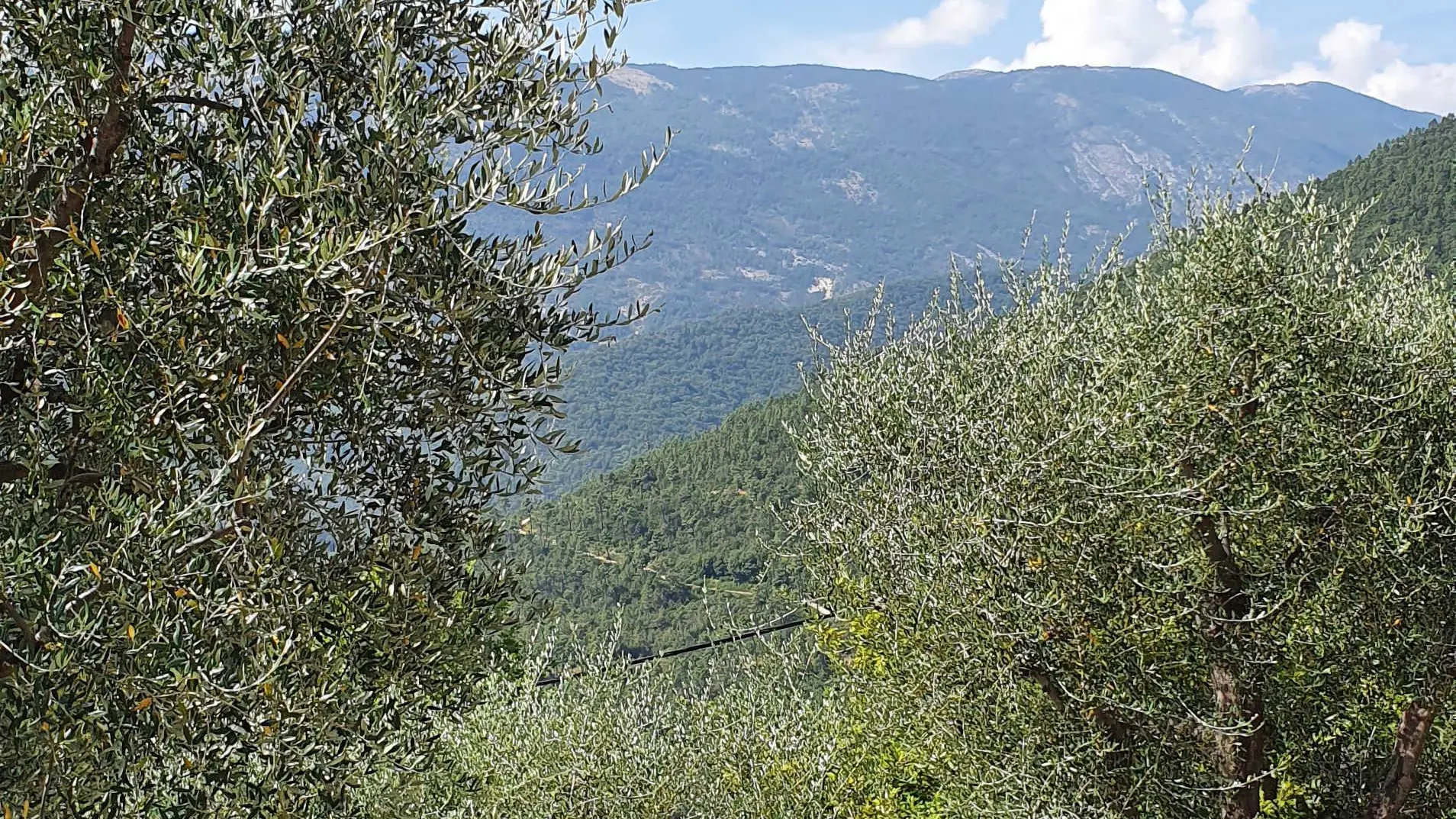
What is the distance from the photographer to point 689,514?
66.4m

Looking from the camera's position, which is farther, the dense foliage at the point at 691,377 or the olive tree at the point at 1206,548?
the dense foliage at the point at 691,377

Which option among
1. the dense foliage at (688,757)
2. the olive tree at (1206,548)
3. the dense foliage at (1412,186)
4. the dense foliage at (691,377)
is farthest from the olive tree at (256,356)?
the dense foliage at (691,377)

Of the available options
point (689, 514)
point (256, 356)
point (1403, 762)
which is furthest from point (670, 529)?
point (256, 356)

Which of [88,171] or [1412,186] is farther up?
[1412,186]

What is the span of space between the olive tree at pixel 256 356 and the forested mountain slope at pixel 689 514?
38242mm

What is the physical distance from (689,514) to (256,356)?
6337 centimetres

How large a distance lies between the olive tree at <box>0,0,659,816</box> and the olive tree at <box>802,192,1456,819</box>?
4.78 metres

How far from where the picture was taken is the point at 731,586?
151 feet

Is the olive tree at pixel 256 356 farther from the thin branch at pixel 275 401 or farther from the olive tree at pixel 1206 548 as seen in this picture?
the olive tree at pixel 1206 548

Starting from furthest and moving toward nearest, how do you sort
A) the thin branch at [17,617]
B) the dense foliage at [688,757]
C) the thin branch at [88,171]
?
the dense foliage at [688,757]
the thin branch at [88,171]
the thin branch at [17,617]

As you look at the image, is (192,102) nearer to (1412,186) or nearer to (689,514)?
(1412,186)

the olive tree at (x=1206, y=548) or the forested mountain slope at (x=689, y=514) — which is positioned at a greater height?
the olive tree at (x=1206, y=548)

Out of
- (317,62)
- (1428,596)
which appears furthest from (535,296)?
(1428,596)

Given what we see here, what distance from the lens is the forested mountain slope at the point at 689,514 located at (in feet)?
165
